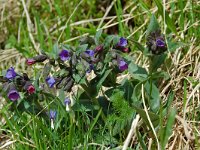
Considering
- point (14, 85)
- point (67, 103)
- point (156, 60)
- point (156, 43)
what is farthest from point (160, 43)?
point (14, 85)

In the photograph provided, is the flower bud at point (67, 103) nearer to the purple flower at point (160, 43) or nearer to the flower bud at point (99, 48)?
the flower bud at point (99, 48)

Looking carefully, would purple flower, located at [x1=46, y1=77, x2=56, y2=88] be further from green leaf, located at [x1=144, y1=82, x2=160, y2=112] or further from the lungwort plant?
green leaf, located at [x1=144, y1=82, x2=160, y2=112]

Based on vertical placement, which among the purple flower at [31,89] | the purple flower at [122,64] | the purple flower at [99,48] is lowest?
the purple flower at [31,89]

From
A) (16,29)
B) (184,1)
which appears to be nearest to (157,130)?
(184,1)

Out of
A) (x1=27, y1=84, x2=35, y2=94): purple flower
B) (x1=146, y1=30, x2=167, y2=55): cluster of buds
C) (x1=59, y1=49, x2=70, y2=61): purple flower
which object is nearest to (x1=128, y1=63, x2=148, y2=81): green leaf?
(x1=146, y1=30, x2=167, y2=55): cluster of buds

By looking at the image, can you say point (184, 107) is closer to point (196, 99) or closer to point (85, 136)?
point (196, 99)

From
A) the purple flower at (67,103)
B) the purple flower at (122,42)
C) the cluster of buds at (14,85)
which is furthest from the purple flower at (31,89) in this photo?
the purple flower at (122,42)

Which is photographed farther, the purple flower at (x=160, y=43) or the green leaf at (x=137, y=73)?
the green leaf at (x=137, y=73)

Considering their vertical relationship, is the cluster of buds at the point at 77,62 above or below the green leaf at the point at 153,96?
above

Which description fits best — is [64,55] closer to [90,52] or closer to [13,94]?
[90,52]
